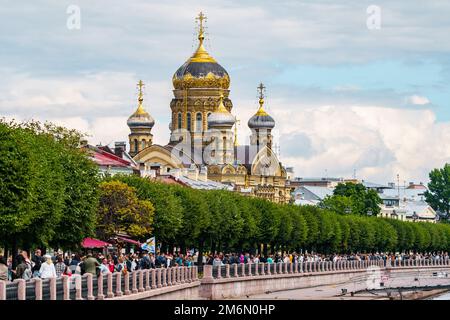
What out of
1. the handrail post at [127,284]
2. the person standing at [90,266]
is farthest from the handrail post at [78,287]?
the handrail post at [127,284]

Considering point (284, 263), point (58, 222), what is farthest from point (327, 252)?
point (58, 222)

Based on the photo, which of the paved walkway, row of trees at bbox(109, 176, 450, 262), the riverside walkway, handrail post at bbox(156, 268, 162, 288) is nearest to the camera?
the riverside walkway

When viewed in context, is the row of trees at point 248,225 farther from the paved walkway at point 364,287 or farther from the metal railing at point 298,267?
the paved walkway at point 364,287

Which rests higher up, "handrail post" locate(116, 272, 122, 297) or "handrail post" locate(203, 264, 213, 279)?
"handrail post" locate(203, 264, 213, 279)

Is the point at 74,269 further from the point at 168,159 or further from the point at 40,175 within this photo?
the point at 168,159

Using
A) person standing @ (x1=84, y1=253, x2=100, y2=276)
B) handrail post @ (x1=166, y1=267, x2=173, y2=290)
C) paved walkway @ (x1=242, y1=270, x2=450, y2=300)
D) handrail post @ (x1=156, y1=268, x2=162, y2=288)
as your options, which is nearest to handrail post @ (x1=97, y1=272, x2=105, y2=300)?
person standing @ (x1=84, y1=253, x2=100, y2=276)

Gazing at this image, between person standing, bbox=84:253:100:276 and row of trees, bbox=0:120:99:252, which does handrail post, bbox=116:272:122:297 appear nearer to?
person standing, bbox=84:253:100:276

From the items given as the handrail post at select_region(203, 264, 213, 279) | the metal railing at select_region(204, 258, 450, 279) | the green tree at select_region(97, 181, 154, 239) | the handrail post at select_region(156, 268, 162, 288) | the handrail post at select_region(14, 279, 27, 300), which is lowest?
the handrail post at select_region(14, 279, 27, 300)

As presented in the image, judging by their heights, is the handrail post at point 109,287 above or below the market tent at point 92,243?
below

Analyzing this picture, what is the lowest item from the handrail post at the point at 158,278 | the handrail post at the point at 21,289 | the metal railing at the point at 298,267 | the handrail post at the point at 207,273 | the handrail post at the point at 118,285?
the handrail post at the point at 21,289

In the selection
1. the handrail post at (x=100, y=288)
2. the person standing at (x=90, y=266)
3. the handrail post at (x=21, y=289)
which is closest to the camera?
the handrail post at (x=21, y=289)

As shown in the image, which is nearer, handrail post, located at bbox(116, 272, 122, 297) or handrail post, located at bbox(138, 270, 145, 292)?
handrail post, located at bbox(116, 272, 122, 297)

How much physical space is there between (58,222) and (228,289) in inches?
420
